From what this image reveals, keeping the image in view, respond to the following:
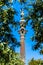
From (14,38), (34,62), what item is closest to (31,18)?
(14,38)

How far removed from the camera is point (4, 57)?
1873 cm

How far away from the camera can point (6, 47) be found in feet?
61.9

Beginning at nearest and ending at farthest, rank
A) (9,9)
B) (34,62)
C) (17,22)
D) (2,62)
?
(2,62) → (9,9) → (17,22) → (34,62)

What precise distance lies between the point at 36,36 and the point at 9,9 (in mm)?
3838

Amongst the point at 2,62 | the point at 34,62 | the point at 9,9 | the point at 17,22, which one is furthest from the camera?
the point at 34,62

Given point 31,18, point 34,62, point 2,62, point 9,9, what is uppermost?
point 9,9

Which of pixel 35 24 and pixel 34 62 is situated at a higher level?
pixel 35 24

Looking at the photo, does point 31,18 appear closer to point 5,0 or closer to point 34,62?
point 5,0

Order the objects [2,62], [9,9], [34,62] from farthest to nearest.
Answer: [34,62]
[9,9]
[2,62]

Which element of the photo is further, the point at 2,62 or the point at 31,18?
the point at 31,18

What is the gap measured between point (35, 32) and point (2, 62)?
17.8 feet

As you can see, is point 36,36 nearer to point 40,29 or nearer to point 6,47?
point 40,29

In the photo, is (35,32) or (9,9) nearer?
(9,9)

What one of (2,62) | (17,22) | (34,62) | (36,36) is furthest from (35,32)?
(34,62)
